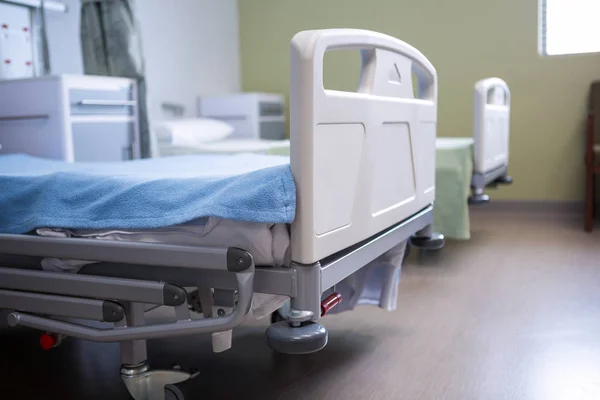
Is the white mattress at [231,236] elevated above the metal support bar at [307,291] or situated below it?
above

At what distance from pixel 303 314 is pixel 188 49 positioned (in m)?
4.01

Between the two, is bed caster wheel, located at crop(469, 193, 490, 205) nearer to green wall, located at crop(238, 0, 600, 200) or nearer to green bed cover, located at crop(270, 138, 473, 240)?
green bed cover, located at crop(270, 138, 473, 240)

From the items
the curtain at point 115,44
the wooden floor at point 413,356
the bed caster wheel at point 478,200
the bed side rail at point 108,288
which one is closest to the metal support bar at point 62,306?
the bed side rail at point 108,288

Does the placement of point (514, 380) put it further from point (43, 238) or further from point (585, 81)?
point (585, 81)

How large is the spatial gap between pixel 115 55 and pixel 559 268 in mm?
2408

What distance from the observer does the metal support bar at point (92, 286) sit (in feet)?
4.35

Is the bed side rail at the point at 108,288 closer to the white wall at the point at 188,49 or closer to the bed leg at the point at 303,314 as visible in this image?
the bed leg at the point at 303,314

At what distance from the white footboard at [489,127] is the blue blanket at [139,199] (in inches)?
79.9

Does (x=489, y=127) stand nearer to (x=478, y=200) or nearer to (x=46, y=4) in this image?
(x=478, y=200)

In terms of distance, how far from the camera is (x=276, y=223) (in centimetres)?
126

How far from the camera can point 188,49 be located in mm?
4930

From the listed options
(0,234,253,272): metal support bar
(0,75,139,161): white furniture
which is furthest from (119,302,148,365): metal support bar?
(0,75,139,161): white furniture

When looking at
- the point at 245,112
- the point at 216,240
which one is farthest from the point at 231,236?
the point at 245,112

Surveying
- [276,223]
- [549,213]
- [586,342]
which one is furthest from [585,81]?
[276,223]
